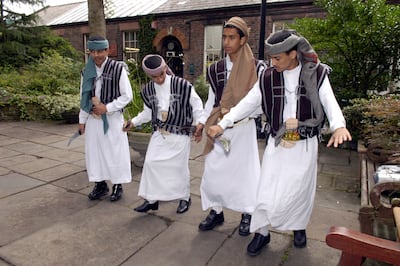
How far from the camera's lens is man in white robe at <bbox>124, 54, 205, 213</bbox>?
128 inches

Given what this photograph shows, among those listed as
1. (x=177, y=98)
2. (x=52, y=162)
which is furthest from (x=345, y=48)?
(x=52, y=162)

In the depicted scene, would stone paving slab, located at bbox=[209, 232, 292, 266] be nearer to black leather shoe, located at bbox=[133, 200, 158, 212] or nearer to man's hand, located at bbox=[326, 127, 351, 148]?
black leather shoe, located at bbox=[133, 200, 158, 212]

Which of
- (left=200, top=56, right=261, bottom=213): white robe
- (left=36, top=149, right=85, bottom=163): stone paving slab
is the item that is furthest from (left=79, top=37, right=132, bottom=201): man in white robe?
(left=36, top=149, right=85, bottom=163): stone paving slab

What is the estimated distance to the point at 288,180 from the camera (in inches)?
97.0

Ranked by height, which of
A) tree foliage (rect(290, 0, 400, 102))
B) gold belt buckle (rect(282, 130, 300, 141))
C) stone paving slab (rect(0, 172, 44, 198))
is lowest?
stone paving slab (rect(0, 172, 44, 198))

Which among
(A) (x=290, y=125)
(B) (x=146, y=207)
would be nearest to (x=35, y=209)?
(B) (x=146, y=207)

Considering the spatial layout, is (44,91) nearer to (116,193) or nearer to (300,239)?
(116,193)

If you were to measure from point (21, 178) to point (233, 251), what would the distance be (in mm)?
3202

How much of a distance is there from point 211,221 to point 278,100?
1.30 meters

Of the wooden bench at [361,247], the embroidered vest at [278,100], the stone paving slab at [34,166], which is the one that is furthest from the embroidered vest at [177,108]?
the stone paving slab at [34,166]

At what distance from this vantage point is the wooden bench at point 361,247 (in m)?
1.47

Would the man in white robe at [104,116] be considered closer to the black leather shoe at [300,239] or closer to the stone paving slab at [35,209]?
the stone paving slab at [35,209]

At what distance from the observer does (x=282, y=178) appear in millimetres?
2484

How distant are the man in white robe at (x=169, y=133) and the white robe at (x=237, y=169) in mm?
414
